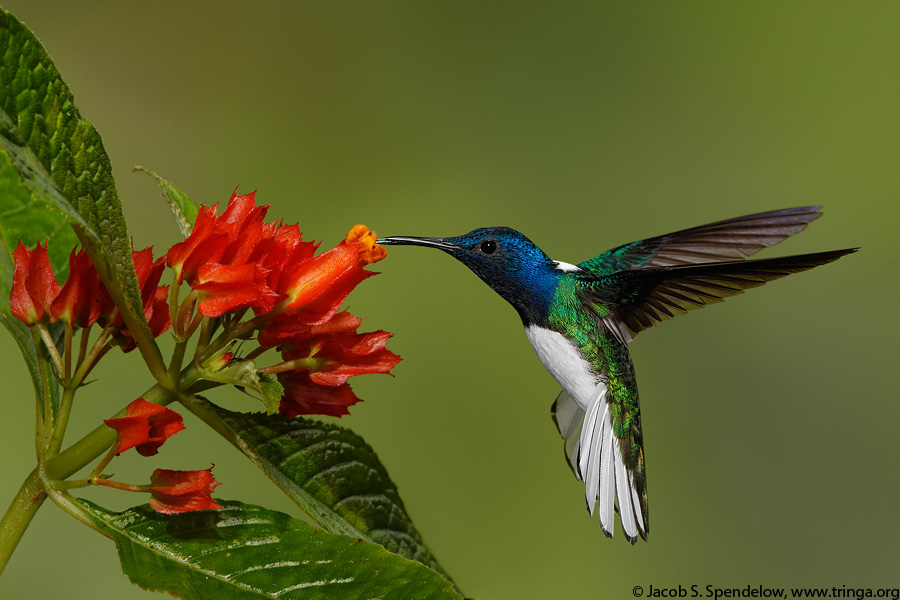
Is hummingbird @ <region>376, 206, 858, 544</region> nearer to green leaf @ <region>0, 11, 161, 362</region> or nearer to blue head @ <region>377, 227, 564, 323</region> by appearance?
blue head @ <region>377, 227, 564, 323</region>

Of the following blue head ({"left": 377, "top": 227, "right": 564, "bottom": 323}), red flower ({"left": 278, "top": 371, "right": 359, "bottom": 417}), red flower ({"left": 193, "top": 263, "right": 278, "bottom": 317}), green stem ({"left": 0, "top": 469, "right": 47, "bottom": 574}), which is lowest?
green stem ({"left": 0, "top": 469, "right": 47, "bottom": 574})

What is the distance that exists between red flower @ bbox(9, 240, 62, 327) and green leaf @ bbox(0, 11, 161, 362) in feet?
0.38

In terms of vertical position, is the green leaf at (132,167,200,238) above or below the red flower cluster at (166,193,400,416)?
above

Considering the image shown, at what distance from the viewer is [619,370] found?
1.18 metres

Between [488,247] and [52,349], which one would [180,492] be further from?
[488,247]

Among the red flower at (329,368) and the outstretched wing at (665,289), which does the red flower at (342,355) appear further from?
the outstretched wing at (665,289)

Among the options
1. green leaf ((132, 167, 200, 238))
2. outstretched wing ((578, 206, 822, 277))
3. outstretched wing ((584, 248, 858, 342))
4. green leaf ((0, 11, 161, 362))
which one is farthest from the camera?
outstretched wing ((578, 206, 822, 277))

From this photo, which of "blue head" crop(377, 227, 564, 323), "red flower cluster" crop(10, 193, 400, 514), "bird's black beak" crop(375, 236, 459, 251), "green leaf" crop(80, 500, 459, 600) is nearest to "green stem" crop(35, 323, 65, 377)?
"red flower cluster" crop(10, 193, 400, 514)

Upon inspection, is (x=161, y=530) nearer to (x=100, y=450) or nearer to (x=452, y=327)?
(x=100, y=450)

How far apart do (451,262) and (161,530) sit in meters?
1.93

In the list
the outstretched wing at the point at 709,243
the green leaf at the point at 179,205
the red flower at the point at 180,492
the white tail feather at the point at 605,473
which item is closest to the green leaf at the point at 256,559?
the red flower at the point at 180,492

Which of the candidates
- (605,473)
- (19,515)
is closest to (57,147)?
(19,515)

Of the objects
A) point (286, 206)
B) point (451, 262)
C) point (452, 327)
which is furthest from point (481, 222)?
point (286, 206)

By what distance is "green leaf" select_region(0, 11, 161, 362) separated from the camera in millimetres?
523
